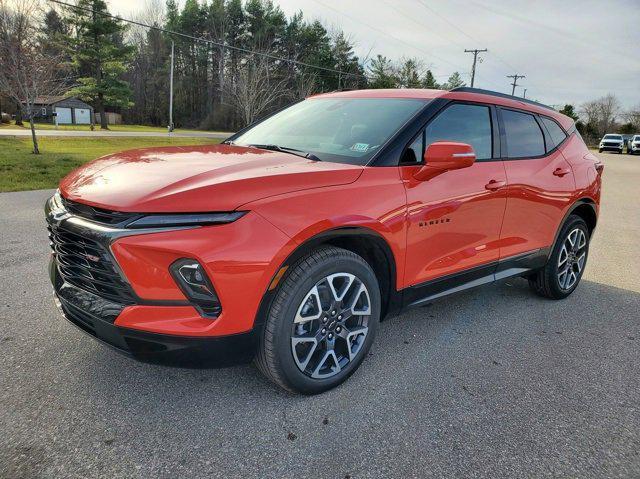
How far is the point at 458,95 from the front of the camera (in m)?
3.34

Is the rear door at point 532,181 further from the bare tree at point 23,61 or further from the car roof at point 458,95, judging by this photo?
the bare tree at point 23,61

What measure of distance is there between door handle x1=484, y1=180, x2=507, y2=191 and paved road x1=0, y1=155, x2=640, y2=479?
112cm

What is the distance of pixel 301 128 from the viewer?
355 centimetres

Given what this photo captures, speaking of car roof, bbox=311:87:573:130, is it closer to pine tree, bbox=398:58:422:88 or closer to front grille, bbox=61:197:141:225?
front grille, bbox=61:197:141:225

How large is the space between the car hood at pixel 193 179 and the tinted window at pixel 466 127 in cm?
79

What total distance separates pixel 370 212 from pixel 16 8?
20.9 m

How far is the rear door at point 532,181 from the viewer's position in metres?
3.63

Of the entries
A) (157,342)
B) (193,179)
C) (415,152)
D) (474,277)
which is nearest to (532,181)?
(474,277)

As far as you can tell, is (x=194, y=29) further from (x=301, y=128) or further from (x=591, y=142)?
(x=301, y=128)

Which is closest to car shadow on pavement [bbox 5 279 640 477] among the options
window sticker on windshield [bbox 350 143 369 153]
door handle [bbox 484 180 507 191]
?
door handle [bbox 484 180 507 191]

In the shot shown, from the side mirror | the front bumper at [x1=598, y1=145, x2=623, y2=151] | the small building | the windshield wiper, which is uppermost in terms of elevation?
the side mirror

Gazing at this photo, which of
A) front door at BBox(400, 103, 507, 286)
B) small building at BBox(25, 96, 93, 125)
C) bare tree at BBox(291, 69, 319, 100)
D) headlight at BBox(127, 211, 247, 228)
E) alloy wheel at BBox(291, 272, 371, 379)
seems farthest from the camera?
small building at BBox(25, 96, 93, 125)

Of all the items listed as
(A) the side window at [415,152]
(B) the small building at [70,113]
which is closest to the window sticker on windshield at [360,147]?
(A) the side window at [415,152]

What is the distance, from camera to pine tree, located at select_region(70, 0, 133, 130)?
39875 mm
